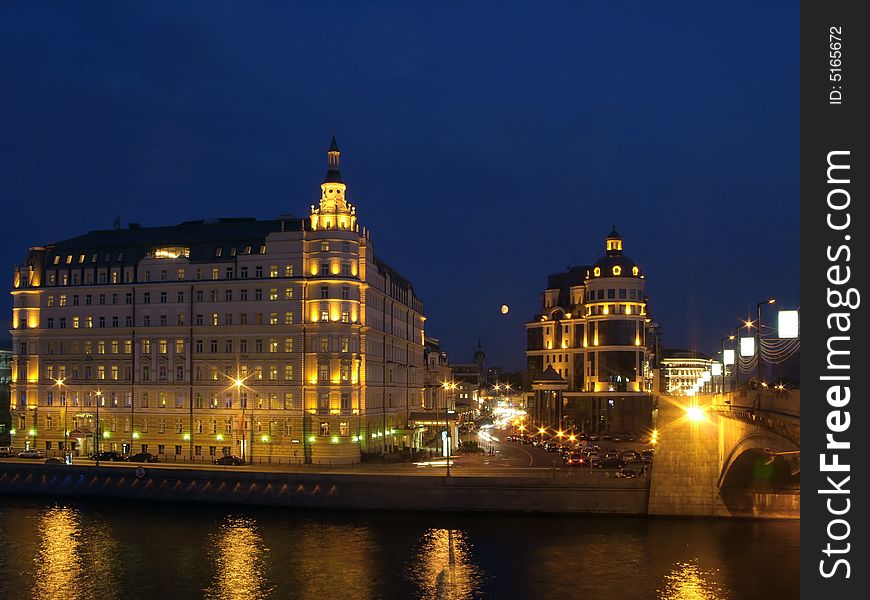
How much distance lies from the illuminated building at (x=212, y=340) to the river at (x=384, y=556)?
62.4 feet

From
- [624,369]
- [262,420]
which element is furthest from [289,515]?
[624,369]

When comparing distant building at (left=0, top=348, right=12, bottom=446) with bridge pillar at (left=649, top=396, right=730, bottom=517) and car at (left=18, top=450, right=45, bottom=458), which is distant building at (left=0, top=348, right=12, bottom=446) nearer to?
car at (left=18, top=450, right=45, bottom=458)

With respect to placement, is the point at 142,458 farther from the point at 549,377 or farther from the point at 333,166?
the point at 549,377

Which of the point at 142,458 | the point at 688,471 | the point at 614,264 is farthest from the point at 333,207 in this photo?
the point at 614,264

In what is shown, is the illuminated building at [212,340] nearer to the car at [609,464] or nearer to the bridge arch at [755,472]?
the car at [609,464]

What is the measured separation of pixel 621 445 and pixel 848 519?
10103 centimetres

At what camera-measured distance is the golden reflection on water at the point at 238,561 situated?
52.4 metres

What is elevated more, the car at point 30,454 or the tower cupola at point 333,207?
the tower cupola at point 333,207

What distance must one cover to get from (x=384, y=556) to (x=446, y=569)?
5.56 m

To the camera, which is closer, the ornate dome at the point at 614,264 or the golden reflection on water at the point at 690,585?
the golden reflection on water at the point at 690,585

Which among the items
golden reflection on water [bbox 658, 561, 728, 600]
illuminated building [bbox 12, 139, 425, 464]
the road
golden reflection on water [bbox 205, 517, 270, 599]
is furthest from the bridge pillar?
illuminated building [bbox 12, 139, 425, 464]

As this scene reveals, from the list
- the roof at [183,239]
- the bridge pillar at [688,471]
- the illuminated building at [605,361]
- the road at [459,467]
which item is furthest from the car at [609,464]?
the illuminated building at [605,361]

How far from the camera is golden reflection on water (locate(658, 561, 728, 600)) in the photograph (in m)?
51.3

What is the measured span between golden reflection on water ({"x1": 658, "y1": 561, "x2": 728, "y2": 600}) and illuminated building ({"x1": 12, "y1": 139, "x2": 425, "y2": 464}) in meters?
45.1
